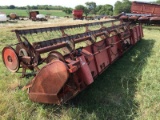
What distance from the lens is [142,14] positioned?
17984mm

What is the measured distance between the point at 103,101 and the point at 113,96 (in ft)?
1.08

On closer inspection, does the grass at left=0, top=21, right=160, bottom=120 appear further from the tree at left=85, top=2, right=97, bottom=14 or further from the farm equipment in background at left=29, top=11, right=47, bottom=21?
the tree at left=85, top=2, right=97, bottom=14

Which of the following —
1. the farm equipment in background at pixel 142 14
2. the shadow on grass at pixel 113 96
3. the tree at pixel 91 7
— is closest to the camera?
the shadow on grass at pixel 113 96

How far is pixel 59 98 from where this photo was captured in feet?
12.0

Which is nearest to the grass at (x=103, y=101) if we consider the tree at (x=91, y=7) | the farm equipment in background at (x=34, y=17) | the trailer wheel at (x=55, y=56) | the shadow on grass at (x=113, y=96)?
the shadow on grass at (x=113, y=96)

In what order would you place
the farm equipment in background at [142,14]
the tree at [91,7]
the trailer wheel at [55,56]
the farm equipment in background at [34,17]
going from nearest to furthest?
the trailer wheel at [55,56] < the farm equipment in background at [142,14] < the farm equipment in background at [34,17] < the tree at [91,7]

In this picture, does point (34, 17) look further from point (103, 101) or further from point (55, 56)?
point (55, 56)

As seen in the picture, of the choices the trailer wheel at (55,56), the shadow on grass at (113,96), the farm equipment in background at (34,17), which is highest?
the farm equipment in background at (34,17)

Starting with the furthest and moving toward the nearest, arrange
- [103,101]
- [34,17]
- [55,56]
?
[34,17]
[103,101]
[55,56]

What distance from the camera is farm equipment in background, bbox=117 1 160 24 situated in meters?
15.9

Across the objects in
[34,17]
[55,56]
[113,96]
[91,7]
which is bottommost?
[113,96]

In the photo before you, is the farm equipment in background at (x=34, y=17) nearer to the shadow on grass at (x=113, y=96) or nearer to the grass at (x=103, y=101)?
the shadow on grass at (x=113, y=96)

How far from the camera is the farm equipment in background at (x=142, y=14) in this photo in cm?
1595

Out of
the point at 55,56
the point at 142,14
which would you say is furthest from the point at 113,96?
the point at 142,14
